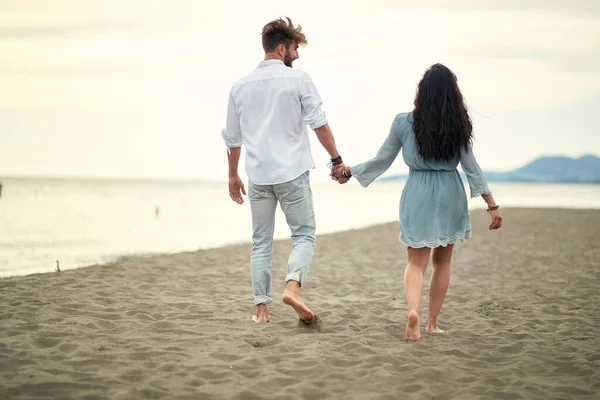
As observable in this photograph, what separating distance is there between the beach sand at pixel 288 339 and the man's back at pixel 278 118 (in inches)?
47.9

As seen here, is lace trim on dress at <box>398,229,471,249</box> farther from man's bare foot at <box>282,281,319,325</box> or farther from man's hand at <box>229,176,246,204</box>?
man's hand at <box>229,176,246,204</box>

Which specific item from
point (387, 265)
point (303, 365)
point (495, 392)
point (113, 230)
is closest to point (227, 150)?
point (303, 365)

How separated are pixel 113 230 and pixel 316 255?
32.4 ft

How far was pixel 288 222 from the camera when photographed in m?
4.52

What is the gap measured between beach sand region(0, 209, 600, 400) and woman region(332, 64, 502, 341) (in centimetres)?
56

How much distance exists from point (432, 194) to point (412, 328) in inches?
37.9

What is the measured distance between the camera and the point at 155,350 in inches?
148

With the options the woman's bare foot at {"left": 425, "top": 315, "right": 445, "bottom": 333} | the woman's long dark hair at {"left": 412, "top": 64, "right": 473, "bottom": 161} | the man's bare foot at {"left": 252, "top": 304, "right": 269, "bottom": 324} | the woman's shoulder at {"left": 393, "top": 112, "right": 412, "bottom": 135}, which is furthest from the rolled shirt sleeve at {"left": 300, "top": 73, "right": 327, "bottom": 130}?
the woman's bare foot at {"left": 425, "top": 315, "right": 445, "bottom": 333}

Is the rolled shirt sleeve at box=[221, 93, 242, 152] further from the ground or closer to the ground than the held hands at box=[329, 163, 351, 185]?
further from the ground

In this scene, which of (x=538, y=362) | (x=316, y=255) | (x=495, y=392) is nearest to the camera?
(x=495, y=392)

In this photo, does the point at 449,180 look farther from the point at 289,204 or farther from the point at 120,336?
the point at 120,336

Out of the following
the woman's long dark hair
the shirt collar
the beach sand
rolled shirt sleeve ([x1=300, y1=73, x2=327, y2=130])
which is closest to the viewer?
the beach sand

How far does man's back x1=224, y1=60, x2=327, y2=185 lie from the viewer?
4.34 metres

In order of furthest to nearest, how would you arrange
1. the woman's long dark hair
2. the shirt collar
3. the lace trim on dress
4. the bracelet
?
the bracelet < the shirt collar < the lace trim on dress < the woman's long dark hair
